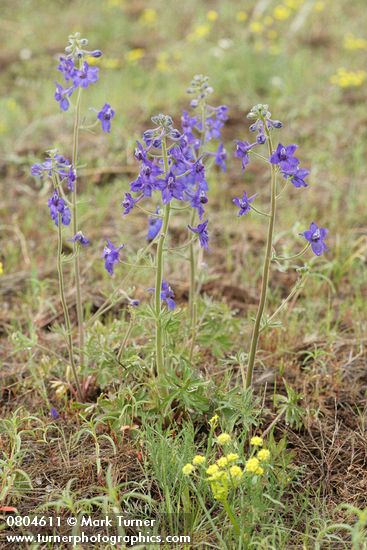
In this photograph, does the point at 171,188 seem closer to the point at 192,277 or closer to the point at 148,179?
the point at 148,179

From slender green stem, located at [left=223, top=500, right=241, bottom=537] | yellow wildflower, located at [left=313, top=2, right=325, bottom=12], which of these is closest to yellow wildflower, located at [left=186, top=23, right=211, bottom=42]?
yellow wildflower, located at [left=313, top=2, right=325, bottom=12]

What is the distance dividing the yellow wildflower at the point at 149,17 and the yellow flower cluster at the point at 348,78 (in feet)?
8.19

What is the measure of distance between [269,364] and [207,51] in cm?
458

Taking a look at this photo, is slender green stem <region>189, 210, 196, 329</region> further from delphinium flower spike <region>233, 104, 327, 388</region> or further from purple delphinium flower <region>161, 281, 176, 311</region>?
delphinium flower spike <region>233, 104, 327, 388</region>

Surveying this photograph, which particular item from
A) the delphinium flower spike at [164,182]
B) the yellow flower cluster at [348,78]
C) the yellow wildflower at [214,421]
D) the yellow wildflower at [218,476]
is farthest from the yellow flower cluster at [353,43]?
the yellow wildflower at [218,476]

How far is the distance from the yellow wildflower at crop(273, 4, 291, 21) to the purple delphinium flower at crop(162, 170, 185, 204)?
5580mm

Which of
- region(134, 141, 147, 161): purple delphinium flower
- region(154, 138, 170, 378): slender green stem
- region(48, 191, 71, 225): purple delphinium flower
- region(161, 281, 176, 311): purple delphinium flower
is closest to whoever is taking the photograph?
region(134, 141, 147, 161): purple delphinium flower

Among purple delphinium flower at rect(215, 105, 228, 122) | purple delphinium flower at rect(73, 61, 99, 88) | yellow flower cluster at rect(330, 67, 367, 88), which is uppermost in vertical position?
yellow flower cluster at rect(330, 67, 367, 88)

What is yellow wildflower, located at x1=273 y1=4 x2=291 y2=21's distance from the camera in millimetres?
7488

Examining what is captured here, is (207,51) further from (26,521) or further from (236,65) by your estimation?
(26,521)

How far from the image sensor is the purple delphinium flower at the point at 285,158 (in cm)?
251

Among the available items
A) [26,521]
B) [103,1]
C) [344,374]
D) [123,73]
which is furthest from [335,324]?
[103,1]

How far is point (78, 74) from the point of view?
290cm

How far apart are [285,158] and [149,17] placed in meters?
6.05
